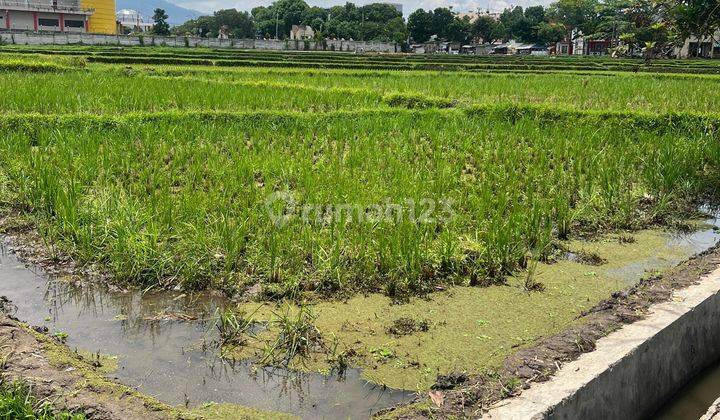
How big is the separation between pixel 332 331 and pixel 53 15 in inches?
2253

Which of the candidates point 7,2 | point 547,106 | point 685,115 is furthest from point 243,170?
point 7,2

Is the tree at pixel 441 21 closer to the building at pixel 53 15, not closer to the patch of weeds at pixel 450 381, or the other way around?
the building at pixel 53 15

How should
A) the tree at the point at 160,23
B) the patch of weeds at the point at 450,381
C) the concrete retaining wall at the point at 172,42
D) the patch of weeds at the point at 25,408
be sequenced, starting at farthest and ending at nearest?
the tree at the point at 160,23
the concrete retaining wall at the point at 172,42
the patch of weeds at the point at 450,381
the patch of weeds at the point at 25,408

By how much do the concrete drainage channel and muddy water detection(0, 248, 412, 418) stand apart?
669 millimetres

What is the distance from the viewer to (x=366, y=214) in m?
4.59

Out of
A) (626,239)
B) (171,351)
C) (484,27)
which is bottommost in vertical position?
(171,351)

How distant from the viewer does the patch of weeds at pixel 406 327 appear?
10.3 ft

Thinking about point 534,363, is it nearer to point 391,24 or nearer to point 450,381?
point 450,381

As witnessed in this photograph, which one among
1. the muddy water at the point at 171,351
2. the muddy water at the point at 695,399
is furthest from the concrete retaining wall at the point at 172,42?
the muddy water at the point at 695,399

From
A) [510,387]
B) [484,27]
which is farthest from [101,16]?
[510,387]

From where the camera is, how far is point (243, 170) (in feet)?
19.1

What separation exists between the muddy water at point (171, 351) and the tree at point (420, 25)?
7332cm

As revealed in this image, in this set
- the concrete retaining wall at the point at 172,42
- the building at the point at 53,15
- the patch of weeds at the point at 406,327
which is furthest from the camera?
the building at the point at 53,15

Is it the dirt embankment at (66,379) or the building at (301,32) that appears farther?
the building at (301,32)
